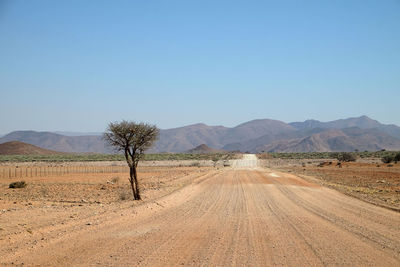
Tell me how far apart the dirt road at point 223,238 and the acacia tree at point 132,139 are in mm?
4503

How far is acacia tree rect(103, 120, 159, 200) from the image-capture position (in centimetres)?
2083

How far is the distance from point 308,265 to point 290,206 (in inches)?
397

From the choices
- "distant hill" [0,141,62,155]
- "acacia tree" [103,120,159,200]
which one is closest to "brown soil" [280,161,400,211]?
"acacia tree" [103,120,159,200]

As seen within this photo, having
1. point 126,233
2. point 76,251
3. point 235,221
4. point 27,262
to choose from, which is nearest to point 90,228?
point 126,233

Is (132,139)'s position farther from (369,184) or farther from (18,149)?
(18,149)

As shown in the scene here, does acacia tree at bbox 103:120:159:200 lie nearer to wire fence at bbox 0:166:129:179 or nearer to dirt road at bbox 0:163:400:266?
dirt road at bbox 0:163:400:266

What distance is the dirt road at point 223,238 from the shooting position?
29.0 ft

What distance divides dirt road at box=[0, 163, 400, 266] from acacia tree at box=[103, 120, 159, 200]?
4503mm

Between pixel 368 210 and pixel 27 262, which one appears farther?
pixel 368 210

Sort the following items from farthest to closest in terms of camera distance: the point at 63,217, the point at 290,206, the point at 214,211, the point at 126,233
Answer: the point at 290,206, the point at 214,211, the point at 63,217, the point at 126,233

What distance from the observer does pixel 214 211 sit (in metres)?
16.5

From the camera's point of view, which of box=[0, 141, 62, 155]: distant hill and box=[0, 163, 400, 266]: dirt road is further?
box=[0, 141, 62, 155]: distant hill

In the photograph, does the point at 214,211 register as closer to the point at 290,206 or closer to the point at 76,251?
the point at 290,206

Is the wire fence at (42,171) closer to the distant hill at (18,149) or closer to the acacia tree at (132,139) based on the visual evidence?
the acacia tree at (132,139)
